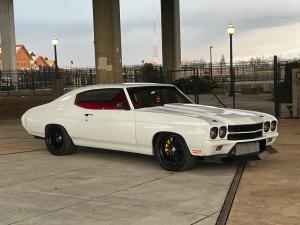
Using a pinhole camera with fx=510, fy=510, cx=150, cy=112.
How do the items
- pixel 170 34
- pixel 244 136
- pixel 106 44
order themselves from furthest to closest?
pixel 170 34 < pixel 106 44 < pixel 244 136

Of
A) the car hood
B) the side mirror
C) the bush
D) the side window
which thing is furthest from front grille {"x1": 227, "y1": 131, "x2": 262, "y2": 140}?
the bush

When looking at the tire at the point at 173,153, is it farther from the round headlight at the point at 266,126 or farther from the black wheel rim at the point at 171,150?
the round headlight at the point at 266,126

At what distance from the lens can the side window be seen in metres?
9.02

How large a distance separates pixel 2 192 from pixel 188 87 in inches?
1046

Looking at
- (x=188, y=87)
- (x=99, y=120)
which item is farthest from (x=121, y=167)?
(x=188, y=87)

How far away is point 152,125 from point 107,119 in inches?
44.2

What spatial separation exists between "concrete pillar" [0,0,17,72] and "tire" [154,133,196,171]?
159ft

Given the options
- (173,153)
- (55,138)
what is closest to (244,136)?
(173,153)

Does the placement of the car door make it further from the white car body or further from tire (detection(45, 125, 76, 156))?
tire (detection(45, 125, 76, 156))

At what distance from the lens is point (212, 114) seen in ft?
26.9

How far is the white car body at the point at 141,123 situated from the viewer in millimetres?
7730

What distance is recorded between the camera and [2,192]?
22.5ft

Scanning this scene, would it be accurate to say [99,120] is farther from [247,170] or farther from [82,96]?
[247,170]

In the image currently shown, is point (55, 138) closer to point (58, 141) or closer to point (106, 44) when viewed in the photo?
point (58, 141)
